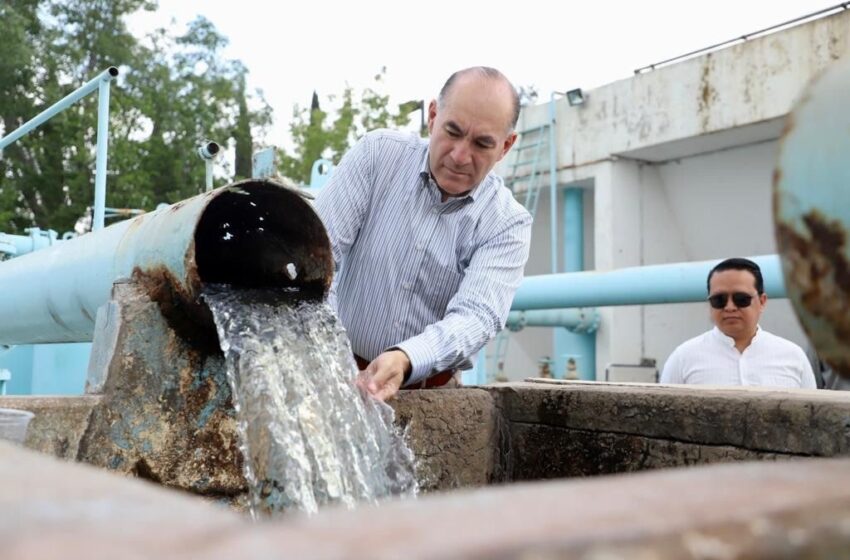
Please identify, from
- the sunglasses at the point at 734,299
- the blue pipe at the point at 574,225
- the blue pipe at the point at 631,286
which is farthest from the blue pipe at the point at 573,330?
the sunglasses at the point at 734,299

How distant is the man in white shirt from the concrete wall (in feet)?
19.7

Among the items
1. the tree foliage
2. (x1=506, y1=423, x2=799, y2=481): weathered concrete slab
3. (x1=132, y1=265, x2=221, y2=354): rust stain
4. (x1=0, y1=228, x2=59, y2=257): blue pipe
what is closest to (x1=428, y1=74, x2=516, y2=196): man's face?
(x1=506, y1=423, x2=799, y2=481): weathered concrete slab

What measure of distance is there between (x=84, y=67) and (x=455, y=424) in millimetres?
20577

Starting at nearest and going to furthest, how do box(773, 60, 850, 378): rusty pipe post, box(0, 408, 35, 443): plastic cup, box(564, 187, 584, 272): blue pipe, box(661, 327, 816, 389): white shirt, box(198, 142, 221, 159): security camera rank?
box(773, 60, 850, 378): rusty pipe post
box(0, 408, 35, 443): plastic cup
box(661, 327, 816, 389): white shirt
box(198, 142, 221, 159): security camera
box(564, 187, 584, 272): blue pipe

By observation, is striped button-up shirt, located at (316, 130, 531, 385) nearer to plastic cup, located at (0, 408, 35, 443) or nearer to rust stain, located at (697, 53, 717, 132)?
plastic cup, located at (0, 408, 35, 443)

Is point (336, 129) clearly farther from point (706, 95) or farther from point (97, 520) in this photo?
point (97, 520)

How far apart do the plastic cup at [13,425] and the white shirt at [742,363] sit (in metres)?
3.13

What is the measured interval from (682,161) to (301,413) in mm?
10409

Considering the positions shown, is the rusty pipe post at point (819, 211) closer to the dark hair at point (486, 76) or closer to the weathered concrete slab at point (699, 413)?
the weathered concrete slab at point (699, 413)

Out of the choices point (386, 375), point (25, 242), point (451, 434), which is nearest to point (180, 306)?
point (386, 375)

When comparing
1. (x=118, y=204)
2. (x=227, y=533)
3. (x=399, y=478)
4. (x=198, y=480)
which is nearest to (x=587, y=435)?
(x=399, y=478)

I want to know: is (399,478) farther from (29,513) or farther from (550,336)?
(550,336)

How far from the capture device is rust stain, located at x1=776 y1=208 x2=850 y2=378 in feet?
3.92

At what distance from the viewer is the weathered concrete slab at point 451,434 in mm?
2592
